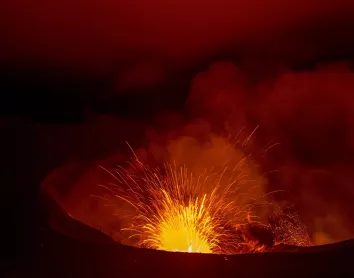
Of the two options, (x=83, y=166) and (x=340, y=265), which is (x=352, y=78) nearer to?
(x=83, y=166)

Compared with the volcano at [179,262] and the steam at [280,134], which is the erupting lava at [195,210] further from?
the volcano at [179,262]

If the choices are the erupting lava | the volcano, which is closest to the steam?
the erupting lava

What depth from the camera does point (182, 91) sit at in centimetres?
1720

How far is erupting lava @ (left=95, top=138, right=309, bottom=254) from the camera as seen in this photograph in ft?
36.4

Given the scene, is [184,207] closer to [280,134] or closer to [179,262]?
[179,262]

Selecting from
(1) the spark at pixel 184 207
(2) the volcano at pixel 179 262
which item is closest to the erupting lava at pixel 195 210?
(1) the spark at pixel 184 207

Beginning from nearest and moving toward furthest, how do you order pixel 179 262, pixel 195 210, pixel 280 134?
1. pixel 179 262
2. pixel 195 210
3. pixel 280 134

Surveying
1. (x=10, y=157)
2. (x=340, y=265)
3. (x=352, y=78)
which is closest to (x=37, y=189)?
(x=10, y=157)

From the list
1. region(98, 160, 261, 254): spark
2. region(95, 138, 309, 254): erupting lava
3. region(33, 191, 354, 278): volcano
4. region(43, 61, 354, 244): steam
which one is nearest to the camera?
region(33, 191, 354, 278): volcano

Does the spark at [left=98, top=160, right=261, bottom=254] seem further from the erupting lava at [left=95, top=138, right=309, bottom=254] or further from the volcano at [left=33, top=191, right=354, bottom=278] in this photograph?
the volcano at [left=33, top=191, right=354, bottom=278]

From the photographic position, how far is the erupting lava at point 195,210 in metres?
11.1

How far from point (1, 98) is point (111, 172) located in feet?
21.8

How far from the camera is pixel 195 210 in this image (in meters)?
11.5

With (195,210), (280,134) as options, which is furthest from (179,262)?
(280,134)
